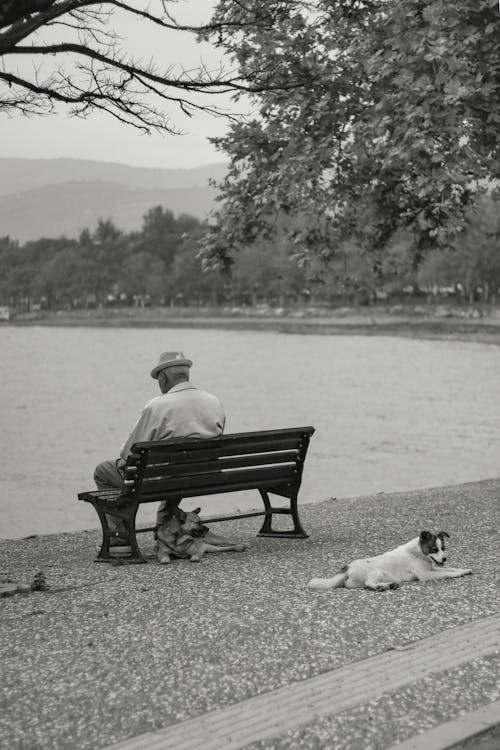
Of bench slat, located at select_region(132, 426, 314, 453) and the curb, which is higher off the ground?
bench slat, located at select_region(132, 426, 314, 453)

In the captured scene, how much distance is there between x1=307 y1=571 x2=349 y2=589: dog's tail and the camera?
6891 mm

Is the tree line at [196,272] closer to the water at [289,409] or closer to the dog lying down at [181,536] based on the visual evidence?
the water at [289,409]

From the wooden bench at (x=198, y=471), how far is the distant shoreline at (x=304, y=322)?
63.1 metres

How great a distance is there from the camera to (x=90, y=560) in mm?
8562

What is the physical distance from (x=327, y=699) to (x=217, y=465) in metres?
3.67

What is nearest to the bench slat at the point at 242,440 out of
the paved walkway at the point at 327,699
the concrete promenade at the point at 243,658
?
the concrete promenade at the point at 243,658

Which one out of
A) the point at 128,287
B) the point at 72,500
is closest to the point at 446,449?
the point at 72,500

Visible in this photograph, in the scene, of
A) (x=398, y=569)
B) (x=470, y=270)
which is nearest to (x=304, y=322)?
(x=470, y=270)

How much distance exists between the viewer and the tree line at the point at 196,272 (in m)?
15.7

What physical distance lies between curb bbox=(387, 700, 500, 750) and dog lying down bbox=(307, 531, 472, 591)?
224 cm

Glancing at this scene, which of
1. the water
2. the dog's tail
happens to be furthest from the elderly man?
the water

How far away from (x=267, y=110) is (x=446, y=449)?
16726 millimetres

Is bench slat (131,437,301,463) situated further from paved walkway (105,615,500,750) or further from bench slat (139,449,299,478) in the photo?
paved walkway (105,615,500,750)

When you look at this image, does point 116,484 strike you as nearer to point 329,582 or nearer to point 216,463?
point 216,463
